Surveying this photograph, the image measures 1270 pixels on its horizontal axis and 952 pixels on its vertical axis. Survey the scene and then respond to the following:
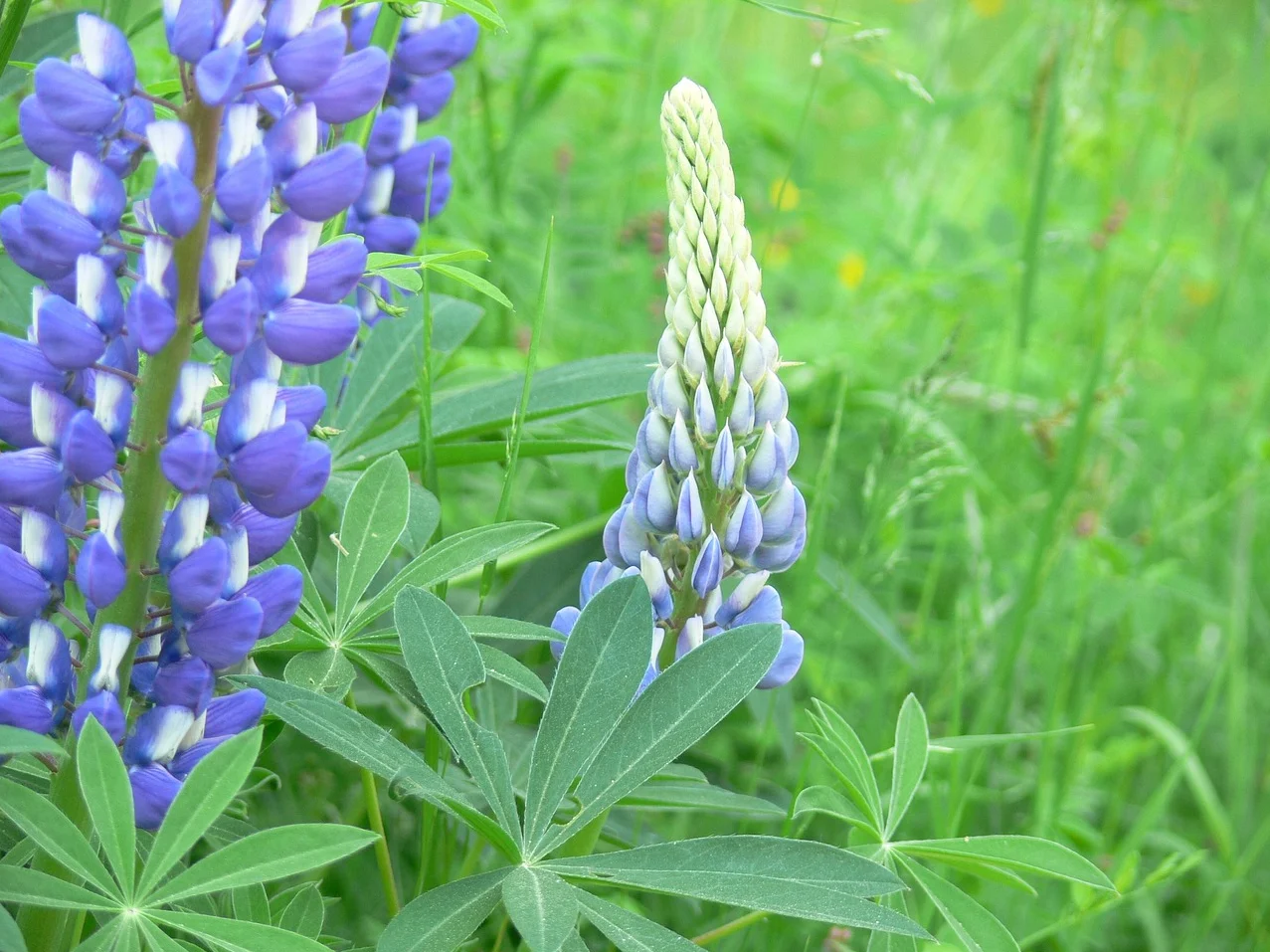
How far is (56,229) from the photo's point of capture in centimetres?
106

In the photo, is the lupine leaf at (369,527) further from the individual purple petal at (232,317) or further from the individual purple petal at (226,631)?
the individual purple petal at (232,317)

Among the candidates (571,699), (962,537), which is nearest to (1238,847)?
(962,537)

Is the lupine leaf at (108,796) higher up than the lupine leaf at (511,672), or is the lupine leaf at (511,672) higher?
the lupine leaf at (511,672)

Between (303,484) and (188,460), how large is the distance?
0.10 meters

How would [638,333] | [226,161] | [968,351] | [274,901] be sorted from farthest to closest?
[968,351] < [638,333] < [274,901] < [226,161]

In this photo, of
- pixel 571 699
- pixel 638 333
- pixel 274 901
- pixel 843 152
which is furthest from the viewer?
pixel 843 152

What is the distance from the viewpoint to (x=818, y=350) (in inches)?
125

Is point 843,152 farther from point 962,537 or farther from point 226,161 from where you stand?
point 226,161

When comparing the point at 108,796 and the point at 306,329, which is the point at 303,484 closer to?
the point at 306,329

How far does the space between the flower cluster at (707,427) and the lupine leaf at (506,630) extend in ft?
0.34

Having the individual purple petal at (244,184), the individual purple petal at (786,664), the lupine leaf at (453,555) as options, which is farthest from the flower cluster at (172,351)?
the individual purple petal at (786,664)

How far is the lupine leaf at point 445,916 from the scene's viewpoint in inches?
43.4

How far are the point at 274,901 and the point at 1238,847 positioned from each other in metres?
2.10

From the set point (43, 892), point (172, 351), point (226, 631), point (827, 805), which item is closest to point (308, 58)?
point (172, 351)
